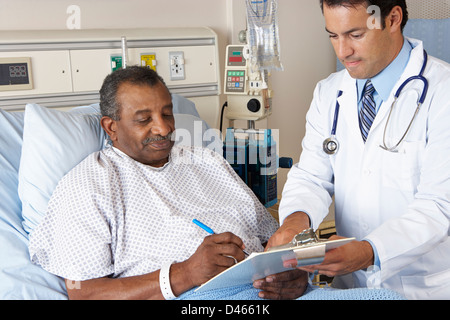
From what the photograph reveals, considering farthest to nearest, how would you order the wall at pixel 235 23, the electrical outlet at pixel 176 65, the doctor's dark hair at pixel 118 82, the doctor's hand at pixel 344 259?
the electrical outlet at pixel 176 65, the wall at pixel 235 23, the doctor's dark hair at pixel 118 82, the doctor's hand at pixel 344 259

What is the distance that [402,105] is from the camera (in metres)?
1.56

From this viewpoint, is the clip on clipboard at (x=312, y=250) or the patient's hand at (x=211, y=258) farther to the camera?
the patient's hand at (x=211, y=258)

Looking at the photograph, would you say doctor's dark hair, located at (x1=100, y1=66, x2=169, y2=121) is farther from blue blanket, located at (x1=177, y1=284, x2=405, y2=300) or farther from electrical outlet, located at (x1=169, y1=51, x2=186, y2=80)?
electrical outlet, located at (x1=169, y1=51, x2=186, y2=80)

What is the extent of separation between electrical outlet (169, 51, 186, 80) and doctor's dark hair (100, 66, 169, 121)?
85cm

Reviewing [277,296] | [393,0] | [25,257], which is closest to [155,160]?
[25,257]

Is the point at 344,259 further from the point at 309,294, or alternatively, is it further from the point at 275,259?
the point at 309,294

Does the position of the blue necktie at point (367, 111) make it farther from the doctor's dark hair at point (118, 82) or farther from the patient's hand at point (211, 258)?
the doctor's dark hair at point (118, 82)

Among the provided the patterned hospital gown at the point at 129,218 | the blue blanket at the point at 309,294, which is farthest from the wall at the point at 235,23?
the blue blanket at the point at 309,294

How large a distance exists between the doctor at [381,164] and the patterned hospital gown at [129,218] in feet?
0.91

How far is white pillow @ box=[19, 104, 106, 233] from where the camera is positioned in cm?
185

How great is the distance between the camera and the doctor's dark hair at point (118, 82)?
1848 millimetres

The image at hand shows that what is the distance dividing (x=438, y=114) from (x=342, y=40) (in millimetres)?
350

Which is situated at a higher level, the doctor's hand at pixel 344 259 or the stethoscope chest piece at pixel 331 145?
the stethoscope chest piece at pixel 331 145
